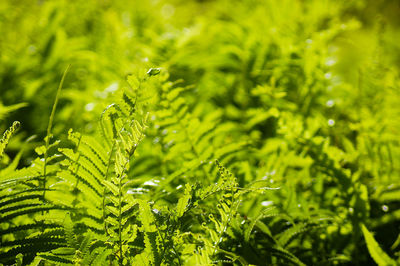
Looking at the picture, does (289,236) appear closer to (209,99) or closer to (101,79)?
(209,99)

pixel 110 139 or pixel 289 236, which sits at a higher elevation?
pixel 110 139

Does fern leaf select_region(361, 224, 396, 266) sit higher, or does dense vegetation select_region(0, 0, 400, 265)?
dense vegetation select_region(0, 0, 400, 265)

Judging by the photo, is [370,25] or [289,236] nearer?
[289,236]

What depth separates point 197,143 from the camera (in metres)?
0.75

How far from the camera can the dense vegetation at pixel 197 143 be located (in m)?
0.49

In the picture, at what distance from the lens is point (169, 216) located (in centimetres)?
49

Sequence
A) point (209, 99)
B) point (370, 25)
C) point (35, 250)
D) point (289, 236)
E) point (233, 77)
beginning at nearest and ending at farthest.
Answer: point (35, 250), point (289, 236), point (209, 99), point (233, 77), point (370, 25)

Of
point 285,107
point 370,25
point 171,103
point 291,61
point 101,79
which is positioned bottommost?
point 171,103

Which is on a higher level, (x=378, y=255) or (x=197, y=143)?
(x=197, y=143)

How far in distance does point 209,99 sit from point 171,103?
516 millimetres

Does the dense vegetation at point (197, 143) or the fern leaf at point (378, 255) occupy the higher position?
the dense vegetation at point (197, 143)

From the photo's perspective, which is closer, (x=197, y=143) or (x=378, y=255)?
(x=378, y=255)

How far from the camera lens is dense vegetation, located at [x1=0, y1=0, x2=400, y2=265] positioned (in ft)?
1.60

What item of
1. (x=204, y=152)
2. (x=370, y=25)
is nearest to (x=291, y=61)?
(x=204, y=152)
